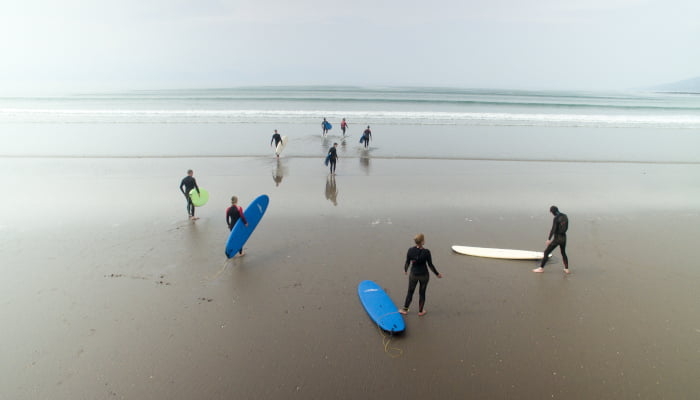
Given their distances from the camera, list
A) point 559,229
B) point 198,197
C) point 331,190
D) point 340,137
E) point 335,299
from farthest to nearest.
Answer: point 340,137 → point 331,190 → point 198,197 → point 559,229 → point 335,299

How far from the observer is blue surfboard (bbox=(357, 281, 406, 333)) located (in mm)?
4703

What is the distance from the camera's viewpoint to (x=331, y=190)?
11086 mm

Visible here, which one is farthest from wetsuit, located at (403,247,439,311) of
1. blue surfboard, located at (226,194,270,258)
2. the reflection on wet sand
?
the reflection on wet sand

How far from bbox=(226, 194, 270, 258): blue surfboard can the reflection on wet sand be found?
2.75 m

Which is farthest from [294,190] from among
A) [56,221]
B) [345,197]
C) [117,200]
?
[56,221]

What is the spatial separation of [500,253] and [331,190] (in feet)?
19.1

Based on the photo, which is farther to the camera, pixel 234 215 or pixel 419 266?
pixel 234 215

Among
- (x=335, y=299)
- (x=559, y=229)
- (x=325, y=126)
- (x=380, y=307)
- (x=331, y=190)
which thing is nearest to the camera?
(x=380, y=307)

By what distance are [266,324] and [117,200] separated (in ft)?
25.2

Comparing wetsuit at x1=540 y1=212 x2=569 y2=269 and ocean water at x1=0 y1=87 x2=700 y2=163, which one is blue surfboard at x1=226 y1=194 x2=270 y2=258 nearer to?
wetsuit at x1=540 y1=212 x2=569 y2=269

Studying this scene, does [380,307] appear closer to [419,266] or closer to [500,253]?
[419,266]

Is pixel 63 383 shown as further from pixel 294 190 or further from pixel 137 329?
pixel 294 190

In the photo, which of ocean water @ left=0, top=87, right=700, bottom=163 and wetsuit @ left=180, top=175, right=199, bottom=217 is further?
ocean water @ left=0, top=87, right=700, bottom=163

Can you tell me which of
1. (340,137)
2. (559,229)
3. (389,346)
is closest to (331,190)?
(559,229)
